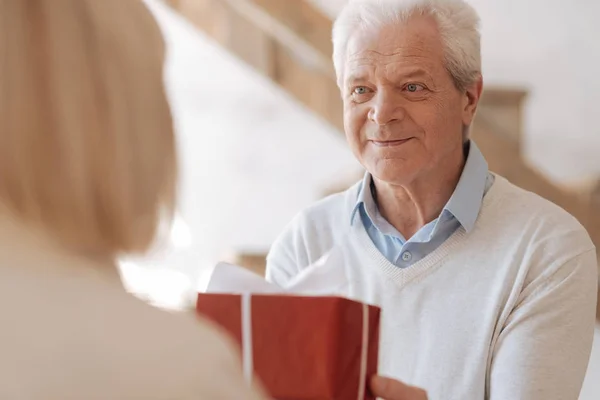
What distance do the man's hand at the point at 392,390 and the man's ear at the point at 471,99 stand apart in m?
0.78

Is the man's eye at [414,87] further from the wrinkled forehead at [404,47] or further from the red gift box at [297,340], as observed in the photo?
the red gift box at [297,340]

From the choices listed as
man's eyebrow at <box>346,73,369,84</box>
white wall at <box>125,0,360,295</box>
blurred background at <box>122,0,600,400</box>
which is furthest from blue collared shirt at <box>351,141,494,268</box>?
white wall at <box>125,0,360,295</box>

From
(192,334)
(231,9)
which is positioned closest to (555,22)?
(231,9)

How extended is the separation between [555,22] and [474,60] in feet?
7.96

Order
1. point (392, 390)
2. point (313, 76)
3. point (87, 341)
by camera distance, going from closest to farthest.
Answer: point (87, 341), point (392, 390), point (313, 76)

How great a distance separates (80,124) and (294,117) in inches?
148

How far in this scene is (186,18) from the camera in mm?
4000

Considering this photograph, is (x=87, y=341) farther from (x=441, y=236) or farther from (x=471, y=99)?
(x=471, y=99)

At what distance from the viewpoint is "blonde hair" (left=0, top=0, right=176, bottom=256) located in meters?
0.77

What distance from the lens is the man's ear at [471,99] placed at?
183cm

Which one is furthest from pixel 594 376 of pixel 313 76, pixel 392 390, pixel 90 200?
pixel 90 200

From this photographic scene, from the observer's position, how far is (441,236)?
172 centimetres

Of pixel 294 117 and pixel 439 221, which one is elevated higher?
pixel 294 117

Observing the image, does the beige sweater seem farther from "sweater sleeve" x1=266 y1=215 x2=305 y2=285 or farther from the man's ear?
the man's ear
